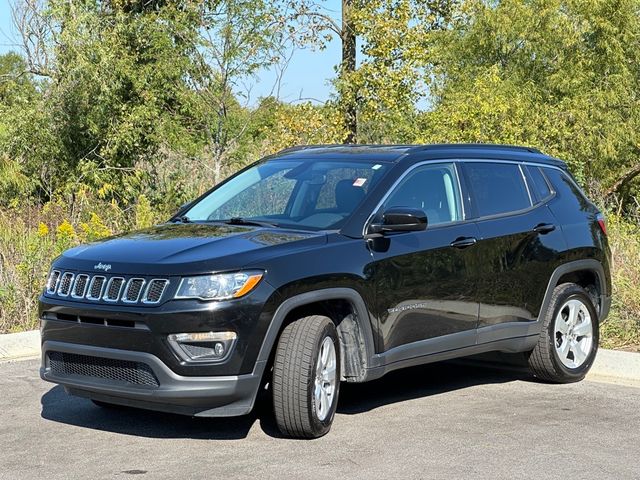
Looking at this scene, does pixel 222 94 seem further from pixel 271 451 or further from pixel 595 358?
pixel 271 451

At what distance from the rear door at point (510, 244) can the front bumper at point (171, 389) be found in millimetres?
2061

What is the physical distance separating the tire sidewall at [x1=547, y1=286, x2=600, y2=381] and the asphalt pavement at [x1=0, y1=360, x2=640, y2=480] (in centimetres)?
16

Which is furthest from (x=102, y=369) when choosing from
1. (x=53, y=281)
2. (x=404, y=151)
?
(x=404, y=151)

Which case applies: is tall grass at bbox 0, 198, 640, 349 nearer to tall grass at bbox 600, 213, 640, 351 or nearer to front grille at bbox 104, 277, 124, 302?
tall grass at bbox 600, 213, 640, 351

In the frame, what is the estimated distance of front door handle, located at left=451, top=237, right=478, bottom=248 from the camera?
6.85 metres

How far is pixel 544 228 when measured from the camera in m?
7.59

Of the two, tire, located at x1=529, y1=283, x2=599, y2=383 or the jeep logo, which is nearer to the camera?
the jeep logo

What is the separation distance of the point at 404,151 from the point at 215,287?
2013 mm

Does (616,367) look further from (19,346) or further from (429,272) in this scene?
(19,346)

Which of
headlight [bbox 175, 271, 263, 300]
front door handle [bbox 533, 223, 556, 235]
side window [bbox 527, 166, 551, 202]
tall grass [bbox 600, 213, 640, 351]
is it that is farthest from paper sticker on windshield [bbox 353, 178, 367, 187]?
tall grass [bbox 600, 213, 640, 351]

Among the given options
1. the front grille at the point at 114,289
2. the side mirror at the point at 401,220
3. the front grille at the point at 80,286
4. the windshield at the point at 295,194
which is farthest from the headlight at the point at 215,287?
the side mirror at the point at 401,220

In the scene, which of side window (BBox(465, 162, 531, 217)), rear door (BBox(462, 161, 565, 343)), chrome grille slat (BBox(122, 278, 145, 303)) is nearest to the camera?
chrome grille slat (BBox(122, 278, 145, 303))

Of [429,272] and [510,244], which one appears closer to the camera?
[429,272]

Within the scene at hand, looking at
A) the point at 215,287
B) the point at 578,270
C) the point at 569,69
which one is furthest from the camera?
the point at 569,69
